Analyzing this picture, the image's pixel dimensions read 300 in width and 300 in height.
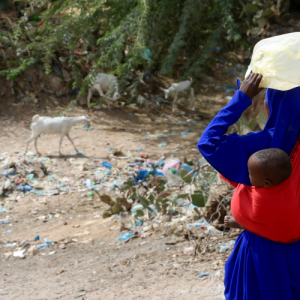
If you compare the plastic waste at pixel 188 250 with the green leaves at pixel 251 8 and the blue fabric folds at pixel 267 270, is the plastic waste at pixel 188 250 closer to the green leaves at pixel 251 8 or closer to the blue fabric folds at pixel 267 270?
the blue fabric folds at pixel 267 270

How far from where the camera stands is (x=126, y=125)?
8.16 m

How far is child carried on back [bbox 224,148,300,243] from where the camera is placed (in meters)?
1.34

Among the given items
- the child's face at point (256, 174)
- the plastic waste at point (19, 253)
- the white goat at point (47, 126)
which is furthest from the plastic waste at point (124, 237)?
the white goat at point (47, 126)

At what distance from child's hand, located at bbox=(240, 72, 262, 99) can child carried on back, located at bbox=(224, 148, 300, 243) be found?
0.23 metres

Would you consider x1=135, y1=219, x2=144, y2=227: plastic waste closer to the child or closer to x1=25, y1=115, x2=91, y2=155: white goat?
the child

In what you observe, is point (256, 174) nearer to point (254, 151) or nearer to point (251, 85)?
point (254, 151)

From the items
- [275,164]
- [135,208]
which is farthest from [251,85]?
[135,208]

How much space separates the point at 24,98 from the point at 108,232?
5.65m

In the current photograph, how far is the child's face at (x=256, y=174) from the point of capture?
135 cm

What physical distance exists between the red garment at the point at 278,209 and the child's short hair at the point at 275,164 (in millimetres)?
52

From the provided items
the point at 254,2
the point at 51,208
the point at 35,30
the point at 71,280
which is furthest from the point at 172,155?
the point at 35,30

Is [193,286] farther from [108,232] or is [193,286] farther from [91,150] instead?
[91,150]

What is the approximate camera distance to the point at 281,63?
1.34m

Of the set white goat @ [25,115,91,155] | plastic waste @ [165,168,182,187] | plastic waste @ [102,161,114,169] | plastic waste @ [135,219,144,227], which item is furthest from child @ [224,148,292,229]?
white goat @ [25,115,91,155]
